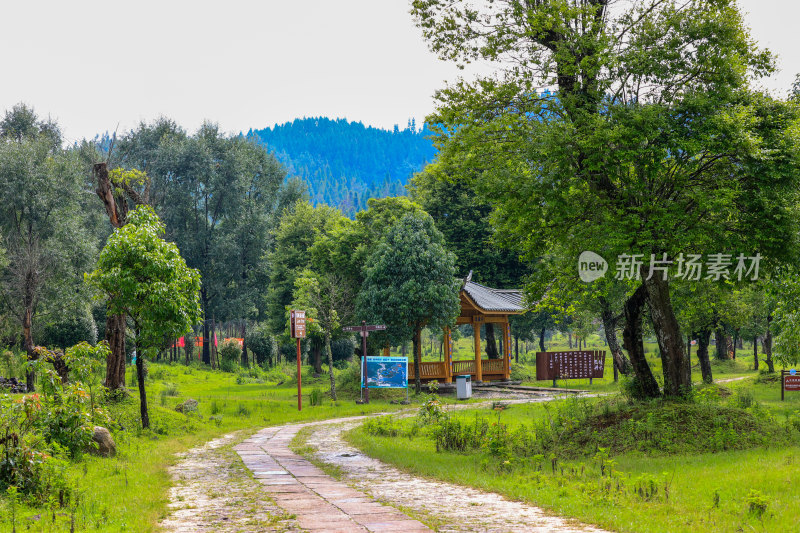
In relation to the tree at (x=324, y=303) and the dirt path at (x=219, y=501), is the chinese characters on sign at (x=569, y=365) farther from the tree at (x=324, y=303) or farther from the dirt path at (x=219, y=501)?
the dirt path at (x=219, y=501)

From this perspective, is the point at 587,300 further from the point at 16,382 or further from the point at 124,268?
the point at 16,382

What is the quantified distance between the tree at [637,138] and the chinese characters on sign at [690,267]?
204 millimetres

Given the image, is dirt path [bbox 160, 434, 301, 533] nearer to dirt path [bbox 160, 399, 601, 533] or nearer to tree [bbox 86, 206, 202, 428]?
dirt path [bbox 160, 399, 601, 533]

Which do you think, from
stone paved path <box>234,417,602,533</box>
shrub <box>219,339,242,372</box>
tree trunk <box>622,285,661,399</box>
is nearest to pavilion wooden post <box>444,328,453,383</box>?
tree trunk <box>622,285,661,399</box>

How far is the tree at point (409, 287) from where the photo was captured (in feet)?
94.3

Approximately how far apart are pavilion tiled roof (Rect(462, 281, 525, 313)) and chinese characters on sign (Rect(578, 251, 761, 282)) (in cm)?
1737

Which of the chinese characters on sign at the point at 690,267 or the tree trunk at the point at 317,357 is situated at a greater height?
the chinese characters on sign at the point at 690,267

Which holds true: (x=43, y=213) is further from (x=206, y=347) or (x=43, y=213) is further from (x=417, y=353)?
(x=417, y=353)

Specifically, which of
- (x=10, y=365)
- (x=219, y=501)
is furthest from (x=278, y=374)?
(x=219, y=501)

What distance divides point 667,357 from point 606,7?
26.2ft

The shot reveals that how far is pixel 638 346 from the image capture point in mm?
15586

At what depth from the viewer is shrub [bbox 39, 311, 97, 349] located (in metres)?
30.4

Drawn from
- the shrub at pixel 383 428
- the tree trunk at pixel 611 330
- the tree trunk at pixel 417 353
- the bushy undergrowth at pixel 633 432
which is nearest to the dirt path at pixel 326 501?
the bushy undergrowth at pixel 633 432

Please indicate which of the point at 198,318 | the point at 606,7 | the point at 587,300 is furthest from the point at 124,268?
the point at 587,300
